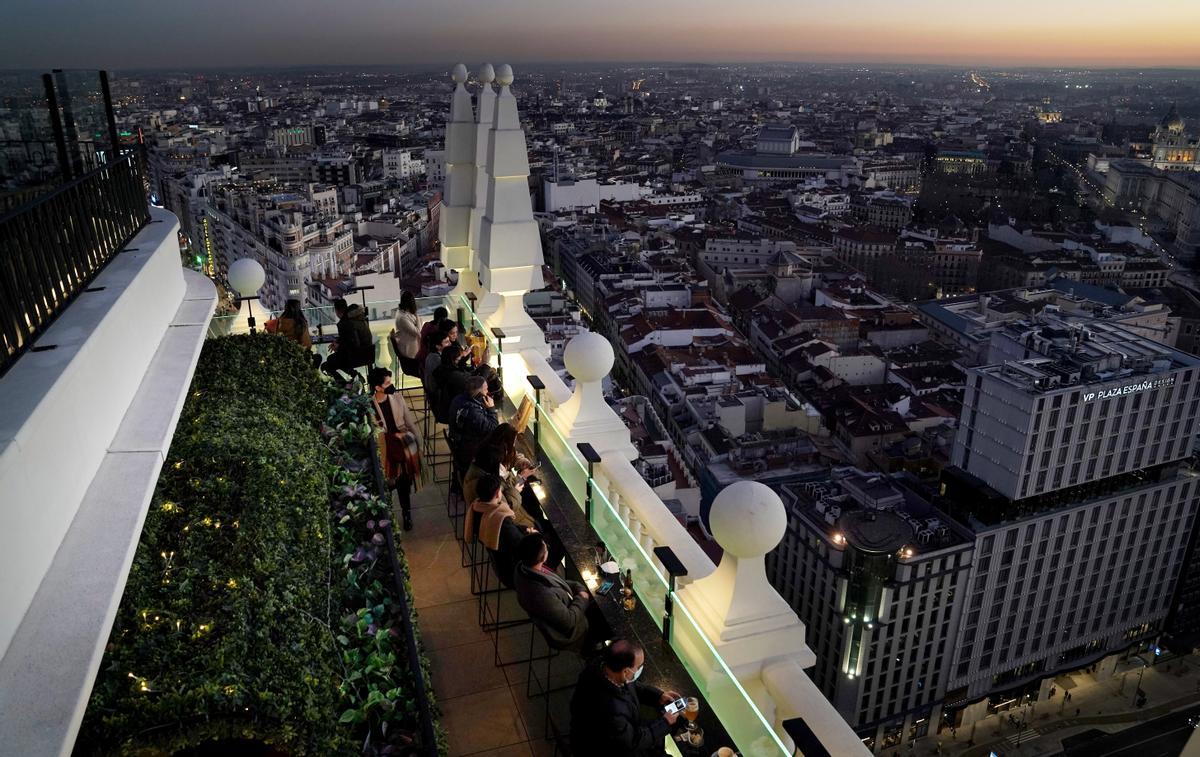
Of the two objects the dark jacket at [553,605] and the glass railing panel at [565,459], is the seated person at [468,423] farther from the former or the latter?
the dark jacket at [553,605]

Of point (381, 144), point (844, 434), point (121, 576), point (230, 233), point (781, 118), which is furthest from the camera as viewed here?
point (781, 118)

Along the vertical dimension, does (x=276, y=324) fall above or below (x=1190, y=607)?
above

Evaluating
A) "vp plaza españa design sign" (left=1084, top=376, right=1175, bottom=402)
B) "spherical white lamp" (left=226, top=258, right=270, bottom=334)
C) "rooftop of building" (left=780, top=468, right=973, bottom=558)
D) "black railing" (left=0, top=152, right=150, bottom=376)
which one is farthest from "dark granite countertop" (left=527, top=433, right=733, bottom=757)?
"vp plaza españa design sign" (left=1084, top=376, right=1175, bottom=402)

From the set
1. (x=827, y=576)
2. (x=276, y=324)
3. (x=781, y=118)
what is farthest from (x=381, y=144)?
(x=276, y=324)

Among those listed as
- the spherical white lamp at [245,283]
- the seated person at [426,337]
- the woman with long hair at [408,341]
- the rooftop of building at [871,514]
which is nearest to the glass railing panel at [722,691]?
the seated person at [426,337]

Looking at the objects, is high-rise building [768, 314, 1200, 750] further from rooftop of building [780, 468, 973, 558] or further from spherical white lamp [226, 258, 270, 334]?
spherical white lamp [226, 258, 270, 334]

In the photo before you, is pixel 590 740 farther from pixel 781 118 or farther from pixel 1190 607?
pixel 781 118
